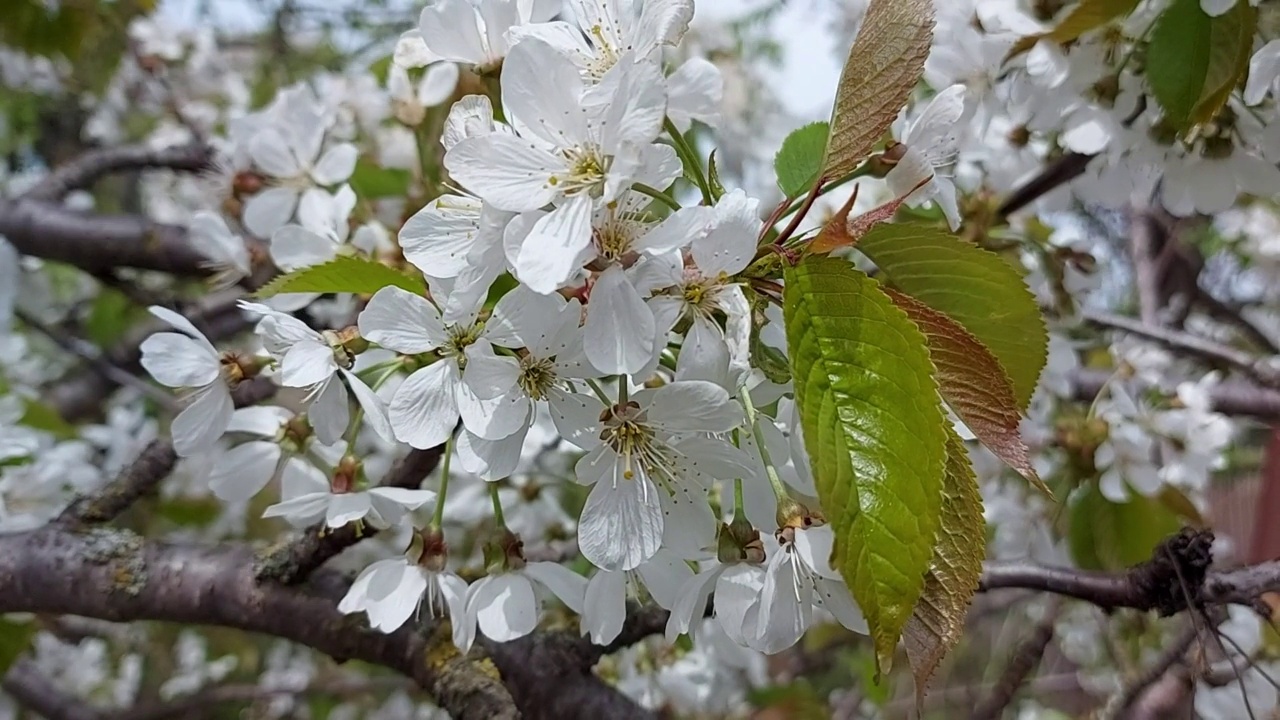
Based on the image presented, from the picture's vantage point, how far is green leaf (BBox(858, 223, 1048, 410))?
23.2 inches

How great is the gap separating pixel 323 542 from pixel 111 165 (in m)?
1.35


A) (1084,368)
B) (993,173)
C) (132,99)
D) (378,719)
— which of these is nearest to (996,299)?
(993,173)

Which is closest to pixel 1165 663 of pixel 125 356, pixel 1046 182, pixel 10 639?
pixel 1046 182

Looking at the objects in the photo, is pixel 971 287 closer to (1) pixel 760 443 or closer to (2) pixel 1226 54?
(1) pixel 760 443

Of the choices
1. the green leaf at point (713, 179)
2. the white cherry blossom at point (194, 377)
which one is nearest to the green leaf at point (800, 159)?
the green leaf at point (713, 179)

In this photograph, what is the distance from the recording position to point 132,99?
108 inches

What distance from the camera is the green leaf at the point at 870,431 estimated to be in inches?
18.0

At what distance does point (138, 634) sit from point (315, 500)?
2.68 meters

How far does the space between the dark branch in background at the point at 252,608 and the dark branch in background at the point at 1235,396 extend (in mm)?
1082

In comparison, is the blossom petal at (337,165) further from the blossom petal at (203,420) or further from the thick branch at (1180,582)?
the thick branch at (1180,582)

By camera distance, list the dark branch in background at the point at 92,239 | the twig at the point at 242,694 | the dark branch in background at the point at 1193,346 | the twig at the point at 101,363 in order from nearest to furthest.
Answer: the dark branch in background at the point at 1193,346 < the dark branch in background at the point at 92,239 < the twig at the point at 101,363 < the twig at the point at 242,694

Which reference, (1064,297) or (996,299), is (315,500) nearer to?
(996,299)

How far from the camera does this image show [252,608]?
86 centimetres

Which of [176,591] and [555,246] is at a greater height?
[555,246]
